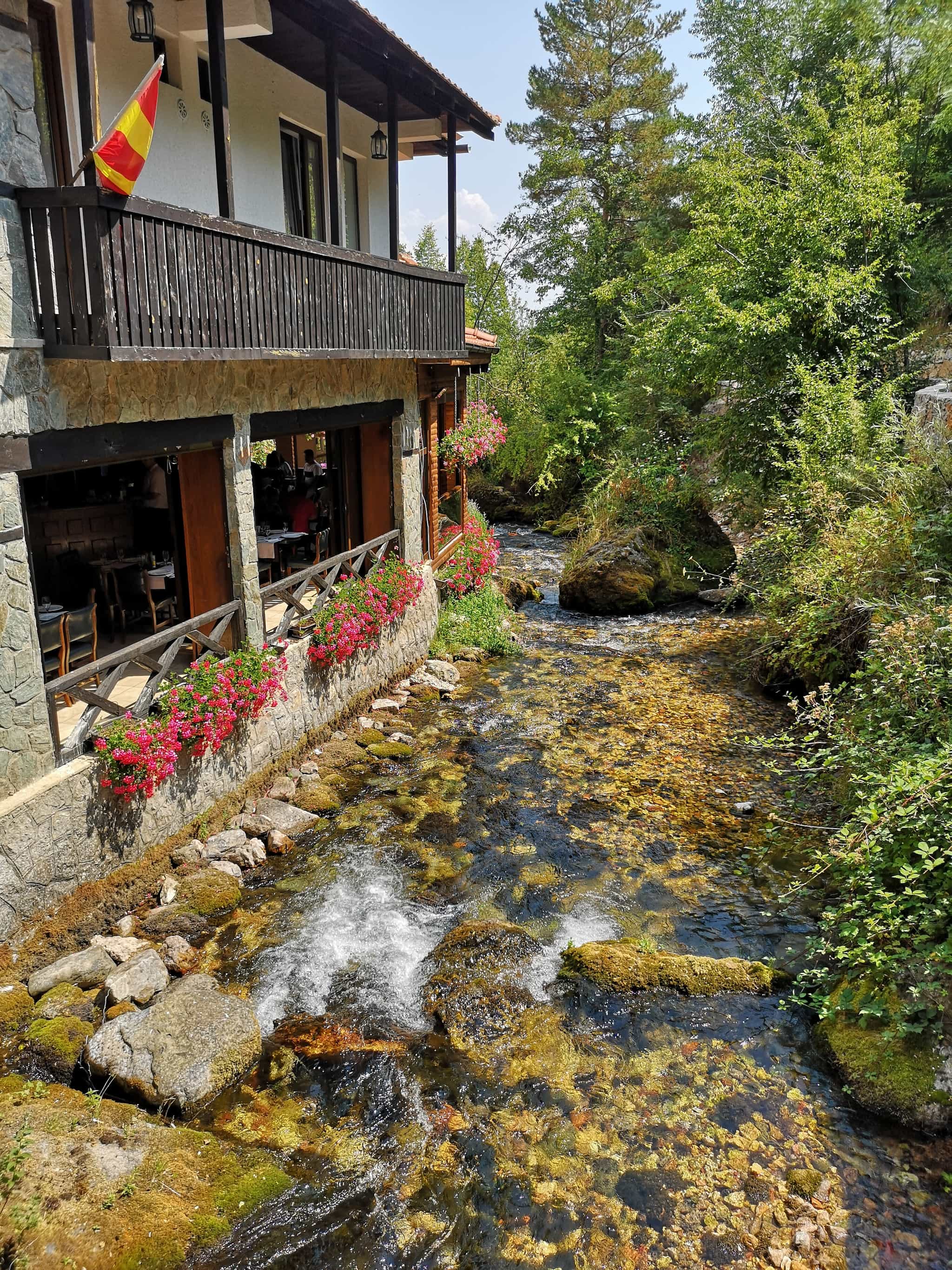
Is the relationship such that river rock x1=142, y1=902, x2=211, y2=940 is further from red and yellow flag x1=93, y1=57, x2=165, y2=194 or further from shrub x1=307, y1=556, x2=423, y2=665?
red and yellow flag x1=93, y1=57, x2=165, y2=194

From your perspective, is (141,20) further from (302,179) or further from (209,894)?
(209,894)

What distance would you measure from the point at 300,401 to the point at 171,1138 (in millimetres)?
8492

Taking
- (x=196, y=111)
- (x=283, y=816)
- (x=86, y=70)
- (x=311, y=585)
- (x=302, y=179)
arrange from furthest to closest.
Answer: (x=311, y=585)
(x=302, y=179)
(x=196, y=111)
(x=283, y=816)
(x=86, y=70)

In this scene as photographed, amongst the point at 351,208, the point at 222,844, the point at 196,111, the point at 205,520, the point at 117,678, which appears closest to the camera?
the point at 117,678

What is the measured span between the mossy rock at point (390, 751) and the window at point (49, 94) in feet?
23.8

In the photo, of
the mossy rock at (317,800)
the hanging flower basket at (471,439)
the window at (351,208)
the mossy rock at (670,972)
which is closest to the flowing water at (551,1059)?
the mossy rock at (670,972)

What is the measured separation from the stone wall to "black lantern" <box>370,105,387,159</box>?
8594 mm

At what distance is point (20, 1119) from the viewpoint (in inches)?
200

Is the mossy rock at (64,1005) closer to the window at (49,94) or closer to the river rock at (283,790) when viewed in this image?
the river rock at (283,790)

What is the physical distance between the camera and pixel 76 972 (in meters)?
6.95

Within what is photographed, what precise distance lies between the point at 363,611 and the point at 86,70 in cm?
708

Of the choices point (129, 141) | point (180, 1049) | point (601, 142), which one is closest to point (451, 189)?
point (129, 141)

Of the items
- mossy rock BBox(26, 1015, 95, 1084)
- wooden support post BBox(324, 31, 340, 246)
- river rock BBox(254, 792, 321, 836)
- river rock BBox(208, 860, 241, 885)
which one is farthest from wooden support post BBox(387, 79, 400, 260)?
mossy rock BBox(26, 1015, 95, 1084)

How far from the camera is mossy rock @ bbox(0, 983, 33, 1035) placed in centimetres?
640
